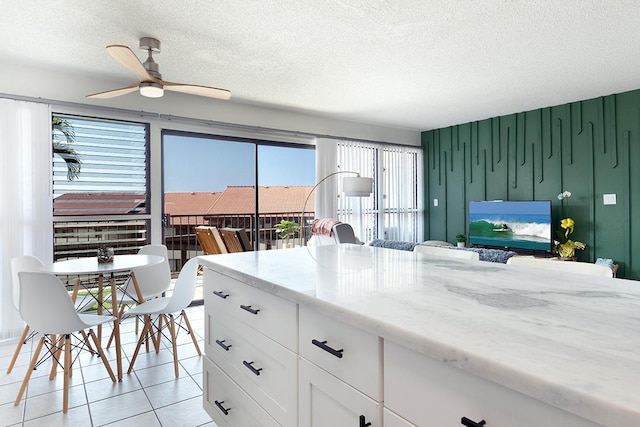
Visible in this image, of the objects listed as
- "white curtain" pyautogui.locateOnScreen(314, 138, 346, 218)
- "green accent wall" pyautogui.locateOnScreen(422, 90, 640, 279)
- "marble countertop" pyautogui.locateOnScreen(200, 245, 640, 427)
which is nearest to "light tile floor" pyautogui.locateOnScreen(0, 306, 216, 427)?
"marble countertop" pyautogui.locateOnScreen(200, 245, 640, 427)

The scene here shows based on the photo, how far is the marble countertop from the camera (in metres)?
0.56

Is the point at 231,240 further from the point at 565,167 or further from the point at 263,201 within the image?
the point at 565,167

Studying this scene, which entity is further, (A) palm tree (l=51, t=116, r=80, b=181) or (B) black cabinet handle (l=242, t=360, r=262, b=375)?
(A) palm tree (l=51, t=116, r=80, b=181)

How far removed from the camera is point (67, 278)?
12.4 feet

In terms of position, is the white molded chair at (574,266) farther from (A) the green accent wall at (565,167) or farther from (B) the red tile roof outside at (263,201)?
(B) the red tile roof outside at (263,201)

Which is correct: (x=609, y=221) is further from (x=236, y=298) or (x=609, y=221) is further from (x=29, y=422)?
(x=29, y=422)

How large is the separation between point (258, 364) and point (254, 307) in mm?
209

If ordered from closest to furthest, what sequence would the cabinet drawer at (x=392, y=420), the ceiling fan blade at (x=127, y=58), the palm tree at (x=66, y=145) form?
the cabinet drawer at (x=392, y=420) < the ceiling fan blade at (x=127, y=58) < the palm tree at (x=66, y=145)

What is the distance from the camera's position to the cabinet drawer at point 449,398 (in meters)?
0.60

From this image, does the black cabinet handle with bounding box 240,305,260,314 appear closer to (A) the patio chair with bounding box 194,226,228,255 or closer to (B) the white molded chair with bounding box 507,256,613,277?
(B) the white molded chair with bounding box 507,256,613,277

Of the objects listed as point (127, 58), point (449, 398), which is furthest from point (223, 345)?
point (127, 58)

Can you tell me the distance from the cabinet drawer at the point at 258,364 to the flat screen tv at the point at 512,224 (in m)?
4.82

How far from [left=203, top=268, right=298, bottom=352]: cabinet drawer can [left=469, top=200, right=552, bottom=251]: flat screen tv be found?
4793mm

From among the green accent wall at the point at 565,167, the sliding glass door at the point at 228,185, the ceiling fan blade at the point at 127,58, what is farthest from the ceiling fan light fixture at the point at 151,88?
the green accent wall at the point at 565,167
